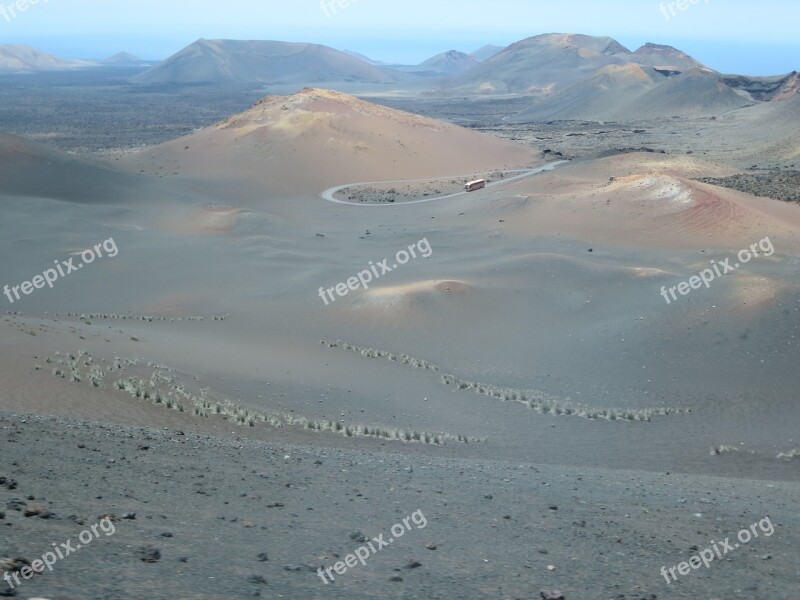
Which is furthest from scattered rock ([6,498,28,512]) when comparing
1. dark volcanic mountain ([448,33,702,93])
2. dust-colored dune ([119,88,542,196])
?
dark volcanic mountain ([448,33,702,93])

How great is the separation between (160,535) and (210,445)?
3.69 meters

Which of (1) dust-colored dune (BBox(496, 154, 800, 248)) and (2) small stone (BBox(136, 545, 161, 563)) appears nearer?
(2) small stone (BBox(136, 545, 161, 563))

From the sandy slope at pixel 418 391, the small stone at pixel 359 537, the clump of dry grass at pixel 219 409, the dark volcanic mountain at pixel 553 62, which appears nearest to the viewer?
the sandy slope at pixel 418 391

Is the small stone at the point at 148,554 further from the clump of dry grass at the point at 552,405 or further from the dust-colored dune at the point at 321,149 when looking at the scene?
the dust-colored dune at the point at 321,149

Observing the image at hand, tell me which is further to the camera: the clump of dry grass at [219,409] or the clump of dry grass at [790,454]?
the clump of dry grass at [219,409]

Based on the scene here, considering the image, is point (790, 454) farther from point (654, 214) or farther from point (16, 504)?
point (654, 214)

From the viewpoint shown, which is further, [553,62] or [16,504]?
[553,62]

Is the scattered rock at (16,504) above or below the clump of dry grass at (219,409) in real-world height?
above

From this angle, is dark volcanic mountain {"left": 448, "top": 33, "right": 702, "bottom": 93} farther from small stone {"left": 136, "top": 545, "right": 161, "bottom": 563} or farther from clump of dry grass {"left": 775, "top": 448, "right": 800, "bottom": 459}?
small stone {"left": 136, "top": 545, "right": 161, "bottom": 563}

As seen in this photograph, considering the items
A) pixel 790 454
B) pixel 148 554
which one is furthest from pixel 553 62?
pixel 148 554

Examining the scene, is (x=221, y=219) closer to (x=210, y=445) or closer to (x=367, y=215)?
(x=367, y=215)

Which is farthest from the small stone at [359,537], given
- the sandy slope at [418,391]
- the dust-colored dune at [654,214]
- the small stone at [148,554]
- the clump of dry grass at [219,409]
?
the dust-colored dune at [654,214]

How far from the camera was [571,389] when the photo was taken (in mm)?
16750

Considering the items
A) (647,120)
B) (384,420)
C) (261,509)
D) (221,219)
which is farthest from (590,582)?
(647,120)
